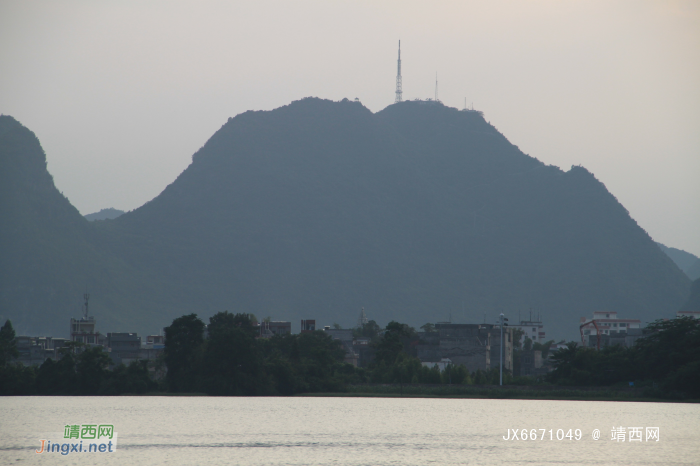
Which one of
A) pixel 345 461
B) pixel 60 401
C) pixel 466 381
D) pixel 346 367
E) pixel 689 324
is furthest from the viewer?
pixel 346 367

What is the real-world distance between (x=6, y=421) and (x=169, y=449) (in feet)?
70.8

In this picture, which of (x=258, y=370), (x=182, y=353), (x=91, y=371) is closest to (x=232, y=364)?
(x=258, y=370)

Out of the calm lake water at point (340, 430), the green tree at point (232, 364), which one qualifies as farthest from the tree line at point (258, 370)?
the calm lake water at point (340, 430)

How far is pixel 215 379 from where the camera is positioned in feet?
307

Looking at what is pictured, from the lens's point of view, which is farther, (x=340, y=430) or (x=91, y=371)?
(x=91, y=371)

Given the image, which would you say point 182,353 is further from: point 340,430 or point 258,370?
point 340,430

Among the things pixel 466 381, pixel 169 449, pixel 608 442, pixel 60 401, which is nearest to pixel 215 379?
pixel 60 401

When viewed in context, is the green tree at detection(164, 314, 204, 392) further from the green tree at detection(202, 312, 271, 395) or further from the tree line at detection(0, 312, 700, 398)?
the green tree at detection(202, 312, 271, 395)

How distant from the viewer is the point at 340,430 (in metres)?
60.6

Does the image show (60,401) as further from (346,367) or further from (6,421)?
(346,367)

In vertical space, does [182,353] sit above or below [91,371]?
above

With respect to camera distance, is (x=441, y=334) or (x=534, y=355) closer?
(x=441, y=334)

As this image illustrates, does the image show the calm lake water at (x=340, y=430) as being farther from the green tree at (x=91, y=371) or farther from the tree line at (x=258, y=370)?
the green tree at (x=91, y=371)

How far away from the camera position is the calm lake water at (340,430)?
46531mm
